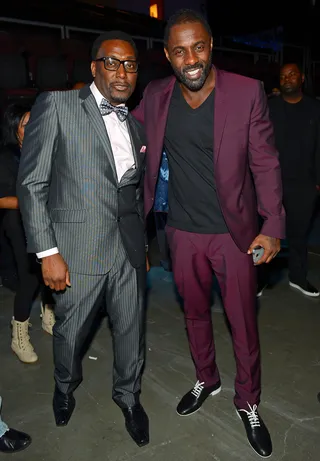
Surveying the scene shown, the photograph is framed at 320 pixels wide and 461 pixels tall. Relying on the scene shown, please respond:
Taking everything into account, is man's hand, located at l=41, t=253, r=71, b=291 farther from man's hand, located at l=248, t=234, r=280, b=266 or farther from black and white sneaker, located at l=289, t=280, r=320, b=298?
black and white sneaker, located at l=289, t=280, r=320, b=298

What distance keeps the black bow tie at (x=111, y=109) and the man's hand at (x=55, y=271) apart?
0.64 m

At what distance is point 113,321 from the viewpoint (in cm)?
221

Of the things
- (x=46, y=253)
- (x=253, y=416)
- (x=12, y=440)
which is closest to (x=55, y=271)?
(x=46, y=253)

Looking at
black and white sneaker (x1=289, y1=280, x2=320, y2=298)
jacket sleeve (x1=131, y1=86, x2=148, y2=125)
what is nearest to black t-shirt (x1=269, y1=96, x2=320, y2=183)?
black and white sneaker (x1=289, y1=280, x2=320, y2=298)

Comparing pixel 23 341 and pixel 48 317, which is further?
pixel 48 317

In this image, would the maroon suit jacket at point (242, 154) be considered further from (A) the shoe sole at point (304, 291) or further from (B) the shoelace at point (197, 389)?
(A) the shoe sole at point (304, 291)

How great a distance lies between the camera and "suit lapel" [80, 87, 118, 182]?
1.91 meters

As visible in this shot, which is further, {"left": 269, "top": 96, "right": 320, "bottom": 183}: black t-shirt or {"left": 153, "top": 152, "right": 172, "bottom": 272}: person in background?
{"left": 269, "top": 96, "right": 320, "bottom": 183}: black t-shirt

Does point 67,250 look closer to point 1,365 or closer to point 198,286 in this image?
point 198,286

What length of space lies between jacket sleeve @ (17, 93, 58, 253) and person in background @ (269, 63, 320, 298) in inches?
87.2

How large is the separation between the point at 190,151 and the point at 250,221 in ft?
1.35

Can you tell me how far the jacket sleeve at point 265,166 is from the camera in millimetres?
1951

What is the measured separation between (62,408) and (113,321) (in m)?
0.54

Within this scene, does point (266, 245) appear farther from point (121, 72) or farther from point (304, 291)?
point (304, 291)
